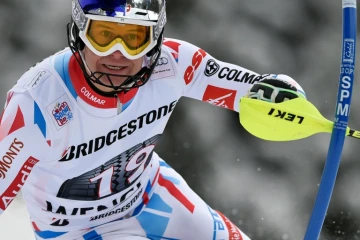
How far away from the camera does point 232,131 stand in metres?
4.48

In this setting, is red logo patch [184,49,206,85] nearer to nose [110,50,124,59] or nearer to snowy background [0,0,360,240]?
nose [110,50,124,59]

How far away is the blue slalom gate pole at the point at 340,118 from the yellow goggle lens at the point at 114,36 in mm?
586

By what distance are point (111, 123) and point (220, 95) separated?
430 mm

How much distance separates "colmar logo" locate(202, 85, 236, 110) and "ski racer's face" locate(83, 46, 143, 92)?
40cm

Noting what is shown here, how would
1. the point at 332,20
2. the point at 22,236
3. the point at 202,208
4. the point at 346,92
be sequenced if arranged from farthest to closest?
1. the point at 332,20
2. the point at 22,236
3. the point at 202,208
4. the point at 346,92

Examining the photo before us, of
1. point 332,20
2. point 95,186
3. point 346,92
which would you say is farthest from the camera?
point 332,20

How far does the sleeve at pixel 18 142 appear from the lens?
194 centimetres

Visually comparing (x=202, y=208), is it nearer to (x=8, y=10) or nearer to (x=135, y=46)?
(x=135, y=46)

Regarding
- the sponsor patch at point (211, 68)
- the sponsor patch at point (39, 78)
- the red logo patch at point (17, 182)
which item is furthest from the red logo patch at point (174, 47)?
the red logo patch at point (17, 182)

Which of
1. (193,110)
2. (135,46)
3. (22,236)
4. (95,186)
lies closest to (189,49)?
(135,46)

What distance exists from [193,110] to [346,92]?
8.59 feet

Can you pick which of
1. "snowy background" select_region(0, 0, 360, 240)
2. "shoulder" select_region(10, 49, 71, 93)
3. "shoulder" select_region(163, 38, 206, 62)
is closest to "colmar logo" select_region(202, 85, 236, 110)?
"shoulder" select_region(163, 38, 206, 62)

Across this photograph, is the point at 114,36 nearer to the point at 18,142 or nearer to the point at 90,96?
the point at 90,96

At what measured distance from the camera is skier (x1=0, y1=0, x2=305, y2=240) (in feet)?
6.50
